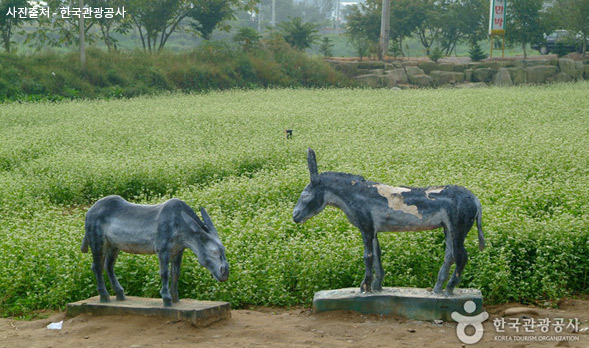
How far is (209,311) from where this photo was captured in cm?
590

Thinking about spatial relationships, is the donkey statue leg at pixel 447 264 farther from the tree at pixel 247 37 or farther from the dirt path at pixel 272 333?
the tree at pixel 247 37

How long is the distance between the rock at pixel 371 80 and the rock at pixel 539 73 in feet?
23.5

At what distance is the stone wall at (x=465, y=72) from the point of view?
110 feet

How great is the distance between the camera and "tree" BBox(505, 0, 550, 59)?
3853 cm

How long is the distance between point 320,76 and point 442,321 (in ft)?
92.3

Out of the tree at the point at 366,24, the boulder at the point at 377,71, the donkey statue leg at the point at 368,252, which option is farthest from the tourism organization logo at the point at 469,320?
the tree at the point at 366,24

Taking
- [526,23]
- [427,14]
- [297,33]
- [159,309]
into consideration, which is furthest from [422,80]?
[159,309]

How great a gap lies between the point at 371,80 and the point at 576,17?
11.9 metres

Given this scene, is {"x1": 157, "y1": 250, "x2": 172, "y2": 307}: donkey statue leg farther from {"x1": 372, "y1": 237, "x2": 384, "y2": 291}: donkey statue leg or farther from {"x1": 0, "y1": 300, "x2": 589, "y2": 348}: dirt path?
{"x1": 372, "y1": 237, "x2": 384, "y2": 291}: donkey statue leg

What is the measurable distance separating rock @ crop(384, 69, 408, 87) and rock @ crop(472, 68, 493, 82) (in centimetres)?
345

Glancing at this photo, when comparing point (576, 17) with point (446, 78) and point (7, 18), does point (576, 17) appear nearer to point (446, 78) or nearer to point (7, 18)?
point (446, 78)

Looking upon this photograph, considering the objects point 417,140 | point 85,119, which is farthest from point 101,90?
point 417,140

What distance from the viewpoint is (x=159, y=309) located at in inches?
233

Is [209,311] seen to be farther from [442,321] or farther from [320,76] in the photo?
[320,76]
